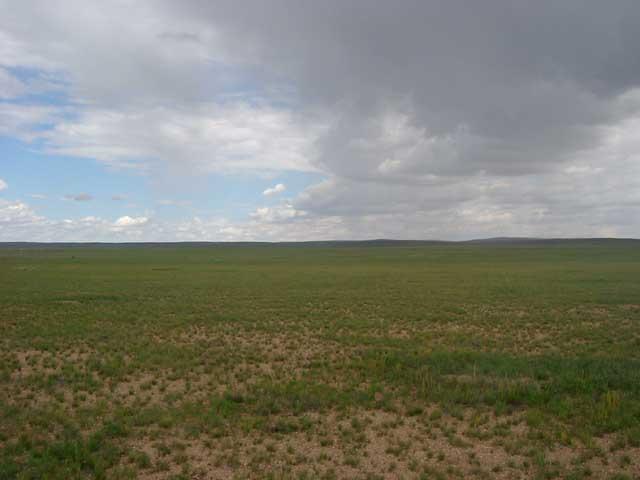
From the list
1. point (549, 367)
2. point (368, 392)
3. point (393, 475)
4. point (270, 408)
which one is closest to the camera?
point (393, 475)

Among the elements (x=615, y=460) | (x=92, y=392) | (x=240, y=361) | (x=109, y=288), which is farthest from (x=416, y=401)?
(x=109, y=288)

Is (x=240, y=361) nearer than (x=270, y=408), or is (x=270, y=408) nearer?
(x=270, y=408)

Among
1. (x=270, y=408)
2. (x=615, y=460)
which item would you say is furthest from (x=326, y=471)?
(x=615, y=460)

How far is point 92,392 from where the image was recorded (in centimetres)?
1112

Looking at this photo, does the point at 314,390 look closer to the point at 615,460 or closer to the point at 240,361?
the point at 240,361

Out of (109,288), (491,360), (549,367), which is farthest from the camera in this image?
(109,288)

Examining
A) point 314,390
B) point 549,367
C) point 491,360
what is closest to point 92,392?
point 314,390

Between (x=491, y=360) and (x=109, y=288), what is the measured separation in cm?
3065

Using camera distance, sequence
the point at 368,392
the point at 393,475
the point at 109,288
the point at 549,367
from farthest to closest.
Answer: the point at 109,288 → the point at 549,367 → the point at 368,392 → the point at 393,475

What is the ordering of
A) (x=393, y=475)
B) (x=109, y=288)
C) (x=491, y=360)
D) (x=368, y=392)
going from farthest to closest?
(x=109, y=288), (x=491, y=360), (x=368, y=392), (x=393, y=475)

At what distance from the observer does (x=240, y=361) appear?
555 inches

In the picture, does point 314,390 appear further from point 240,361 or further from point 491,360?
point 491,360

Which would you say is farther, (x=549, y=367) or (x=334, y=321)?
(x=334, y=321)

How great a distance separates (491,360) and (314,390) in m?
5.68
